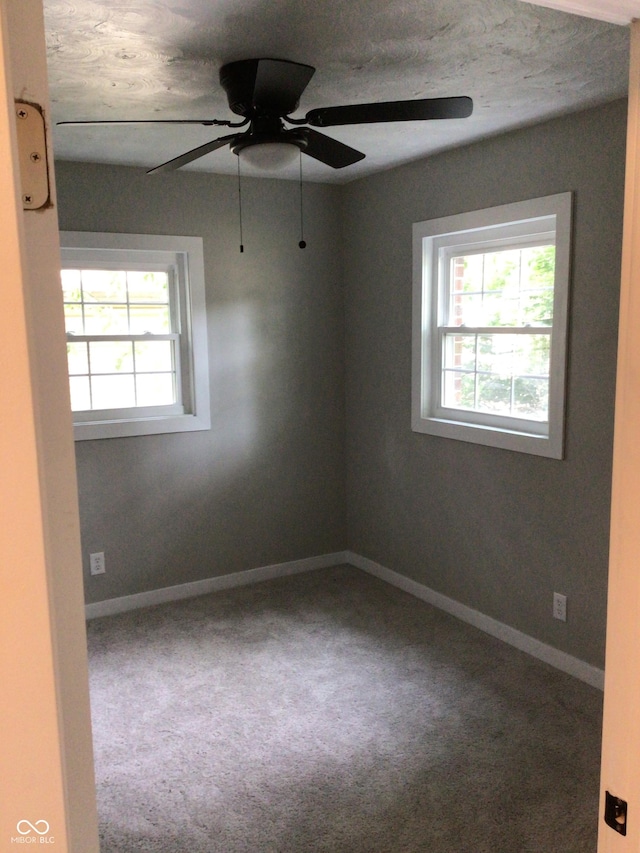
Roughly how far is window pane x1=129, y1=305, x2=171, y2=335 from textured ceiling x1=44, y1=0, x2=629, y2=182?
1.10 metres

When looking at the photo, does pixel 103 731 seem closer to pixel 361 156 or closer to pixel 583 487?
pixel 583 487

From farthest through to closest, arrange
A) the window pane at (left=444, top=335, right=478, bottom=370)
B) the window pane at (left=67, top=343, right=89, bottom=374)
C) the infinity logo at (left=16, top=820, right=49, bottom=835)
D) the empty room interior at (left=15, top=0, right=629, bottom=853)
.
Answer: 1. the window pane at (left=67, top=343, right=89, bottom=374)
2. the window pane at (left=444, top=335, right=478, bottom=370)
3. the empty room interior at (left=15, top=0, right=629, bottom=853)
4. the infinity logo at (left=16, top=820, right=49, bottom=835)

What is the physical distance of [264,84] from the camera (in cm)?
204

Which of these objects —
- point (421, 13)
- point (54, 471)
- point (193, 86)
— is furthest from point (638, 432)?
point (193, 86)

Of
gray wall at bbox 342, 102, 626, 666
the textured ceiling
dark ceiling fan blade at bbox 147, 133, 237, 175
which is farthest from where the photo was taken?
gray wall at bbox 342, 102, 626, 666

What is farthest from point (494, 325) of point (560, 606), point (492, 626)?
point (492, 626)

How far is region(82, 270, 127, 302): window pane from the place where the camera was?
12.7ft

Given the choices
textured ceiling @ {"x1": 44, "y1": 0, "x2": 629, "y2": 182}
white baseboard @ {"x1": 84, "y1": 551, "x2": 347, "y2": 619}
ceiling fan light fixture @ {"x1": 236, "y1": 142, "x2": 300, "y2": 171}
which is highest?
textured ceiling @ {"x1": 44, "y1": 0, "x2": 629, "y2": 182}

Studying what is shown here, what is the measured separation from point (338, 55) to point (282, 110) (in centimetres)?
27

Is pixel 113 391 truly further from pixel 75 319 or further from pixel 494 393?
pixel 494 393

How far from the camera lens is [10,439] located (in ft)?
1.65

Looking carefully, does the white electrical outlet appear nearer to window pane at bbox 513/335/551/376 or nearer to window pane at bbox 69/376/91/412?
window pane at bbox 69/376/91/412

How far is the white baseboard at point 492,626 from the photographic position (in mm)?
3141

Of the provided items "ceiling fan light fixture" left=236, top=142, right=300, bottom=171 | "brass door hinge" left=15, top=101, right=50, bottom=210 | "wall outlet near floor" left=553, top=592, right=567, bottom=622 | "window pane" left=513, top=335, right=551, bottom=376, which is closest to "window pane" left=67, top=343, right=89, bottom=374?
"ceiling fan light fixture" left=236, top=142, right=300, bottom=171
